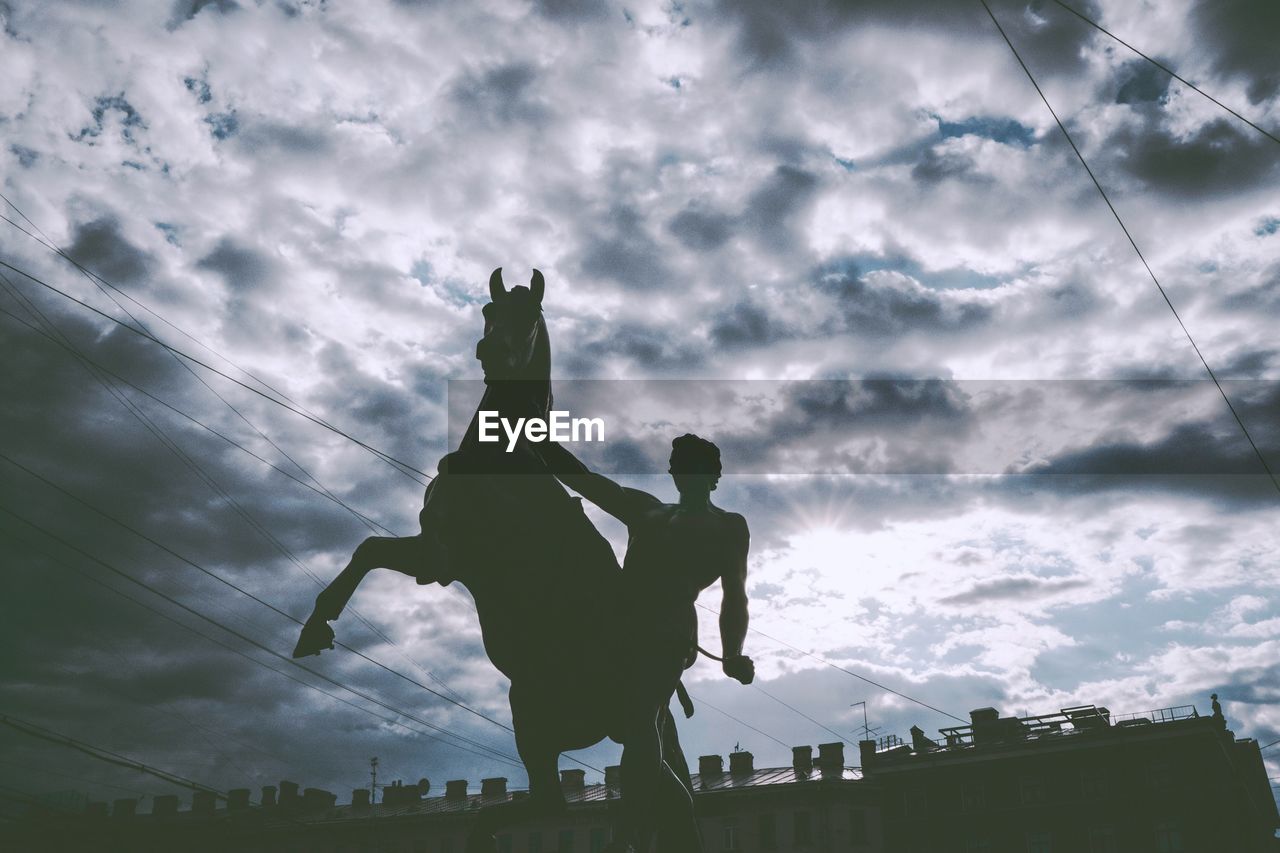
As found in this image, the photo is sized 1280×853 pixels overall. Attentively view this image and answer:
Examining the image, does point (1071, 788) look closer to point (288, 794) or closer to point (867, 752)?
point (867, 752)

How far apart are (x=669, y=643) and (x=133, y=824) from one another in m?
71.7

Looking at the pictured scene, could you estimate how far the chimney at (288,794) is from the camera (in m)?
67.2

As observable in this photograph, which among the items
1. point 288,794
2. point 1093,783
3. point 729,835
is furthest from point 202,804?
point 1093,783

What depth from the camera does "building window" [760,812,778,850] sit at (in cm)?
5347

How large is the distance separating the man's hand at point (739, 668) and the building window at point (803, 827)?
167ft

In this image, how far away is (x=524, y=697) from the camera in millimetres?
6387

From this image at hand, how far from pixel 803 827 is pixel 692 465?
51.6 m

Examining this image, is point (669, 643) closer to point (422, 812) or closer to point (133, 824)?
point (422, 812)

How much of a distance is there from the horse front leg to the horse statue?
0.54ft

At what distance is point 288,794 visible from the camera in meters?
67.7

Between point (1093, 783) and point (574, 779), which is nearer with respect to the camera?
point (1093, 783)

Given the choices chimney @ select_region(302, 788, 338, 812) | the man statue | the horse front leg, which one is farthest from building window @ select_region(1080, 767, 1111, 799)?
the horse front leg

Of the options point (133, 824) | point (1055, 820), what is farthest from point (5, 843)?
point (1055, 820)

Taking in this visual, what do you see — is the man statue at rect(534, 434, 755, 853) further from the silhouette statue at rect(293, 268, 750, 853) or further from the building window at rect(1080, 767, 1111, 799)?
the building window at rect(1080, 767, 1111, 799)
